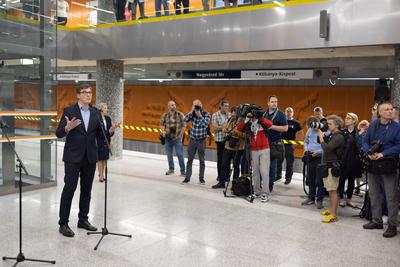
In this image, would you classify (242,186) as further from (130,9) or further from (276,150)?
(130,9)

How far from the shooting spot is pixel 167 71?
513 inches

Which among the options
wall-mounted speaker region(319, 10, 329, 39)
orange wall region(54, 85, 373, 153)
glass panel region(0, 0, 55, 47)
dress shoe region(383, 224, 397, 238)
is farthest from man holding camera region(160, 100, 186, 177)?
dress shoe region(383, 224, 397, 238)

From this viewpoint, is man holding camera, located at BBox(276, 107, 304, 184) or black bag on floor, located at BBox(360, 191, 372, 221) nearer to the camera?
black bag on floor, located at BBox(360, 191, 372, 221)

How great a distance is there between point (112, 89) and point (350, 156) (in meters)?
6.86

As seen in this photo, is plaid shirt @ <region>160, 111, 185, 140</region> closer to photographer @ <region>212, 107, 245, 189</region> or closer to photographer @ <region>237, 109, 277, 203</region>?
photographer @ <region>212, 107, 245, 189</region>

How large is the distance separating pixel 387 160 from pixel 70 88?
14.4 metres

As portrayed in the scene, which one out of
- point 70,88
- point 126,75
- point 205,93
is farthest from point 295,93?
point 70,88

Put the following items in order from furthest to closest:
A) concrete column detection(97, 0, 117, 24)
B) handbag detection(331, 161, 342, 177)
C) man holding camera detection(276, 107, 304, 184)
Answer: concrete column detection(97, 0, 117, 24) → man holding camera detection(276, 107, 304, 184) → handbag detection(331, 161, 342, 177)

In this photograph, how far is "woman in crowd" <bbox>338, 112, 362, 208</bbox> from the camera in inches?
227

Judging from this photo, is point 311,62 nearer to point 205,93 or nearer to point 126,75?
point 205,93

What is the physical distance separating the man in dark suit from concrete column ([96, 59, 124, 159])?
6164mm

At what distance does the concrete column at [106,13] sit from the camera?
10355 mm

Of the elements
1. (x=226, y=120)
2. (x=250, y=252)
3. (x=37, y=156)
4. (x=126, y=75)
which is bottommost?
(x=250, y=252)

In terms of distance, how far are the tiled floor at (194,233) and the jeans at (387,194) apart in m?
0.27
